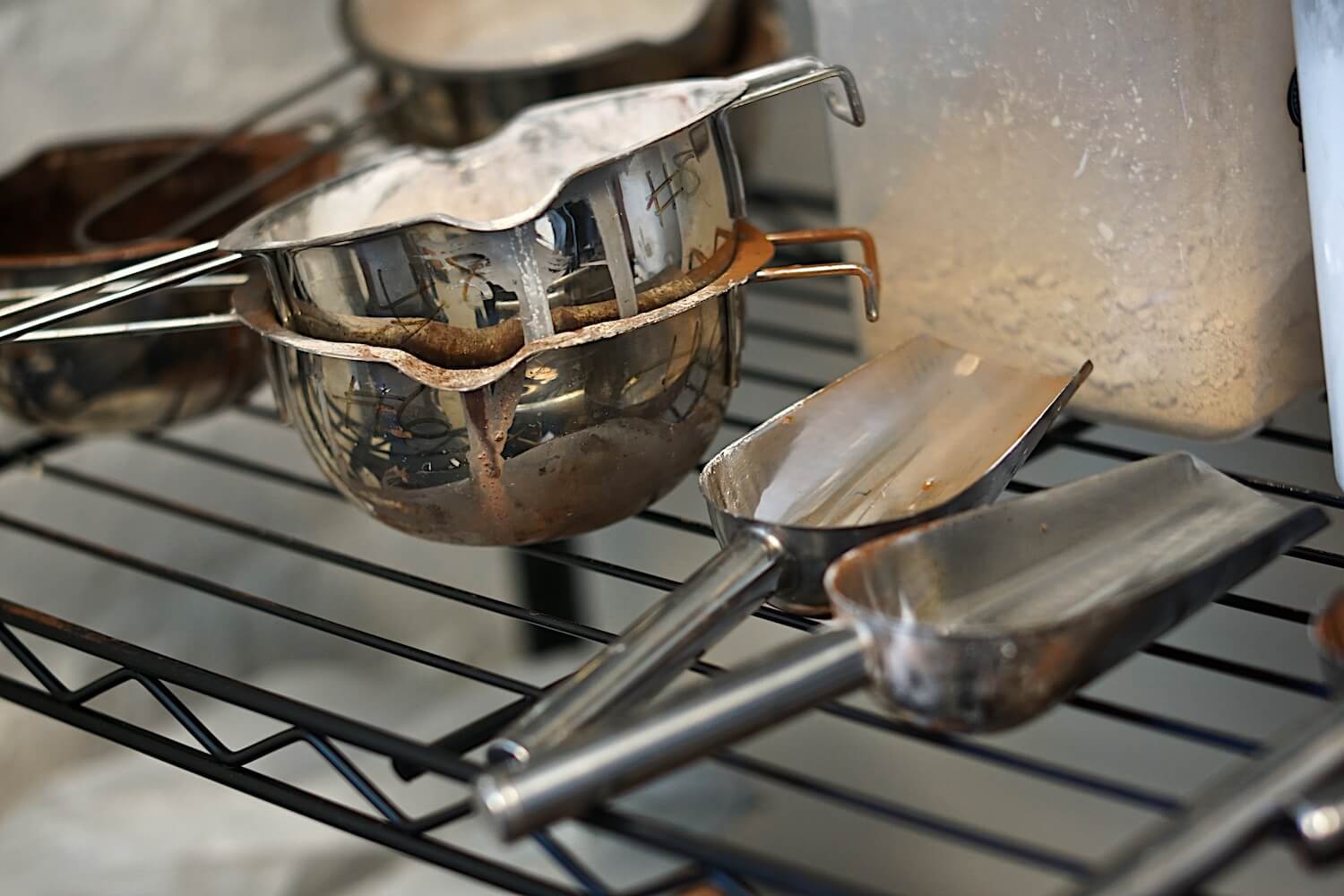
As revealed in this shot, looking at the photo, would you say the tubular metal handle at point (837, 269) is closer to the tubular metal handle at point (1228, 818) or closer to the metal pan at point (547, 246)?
the metal pan at point (547, 246)

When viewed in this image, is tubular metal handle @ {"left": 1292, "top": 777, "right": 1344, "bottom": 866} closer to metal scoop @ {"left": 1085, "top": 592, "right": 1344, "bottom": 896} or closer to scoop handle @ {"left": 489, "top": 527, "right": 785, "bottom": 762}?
metal scoop @ {"left": 1085, "top": 592, "right": 1344, "bottom": 896}

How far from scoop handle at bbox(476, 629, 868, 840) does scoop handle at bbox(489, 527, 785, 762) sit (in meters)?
0.01

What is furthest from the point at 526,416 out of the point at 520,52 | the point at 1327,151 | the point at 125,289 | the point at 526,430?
the point at 520,52

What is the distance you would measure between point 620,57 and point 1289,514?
0.37 meters

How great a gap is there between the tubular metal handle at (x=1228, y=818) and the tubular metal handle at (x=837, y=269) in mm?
188

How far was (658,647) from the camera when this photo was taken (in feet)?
1.12

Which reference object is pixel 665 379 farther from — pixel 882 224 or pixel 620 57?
pixel 620 57

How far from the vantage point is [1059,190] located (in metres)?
0.46

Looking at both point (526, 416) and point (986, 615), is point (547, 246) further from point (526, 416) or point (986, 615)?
point (986, 615)

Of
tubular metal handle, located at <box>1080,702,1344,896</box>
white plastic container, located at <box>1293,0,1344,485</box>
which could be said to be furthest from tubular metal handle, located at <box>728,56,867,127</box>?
tubular metal handle, located at <box>1080,702,1344,896</box>

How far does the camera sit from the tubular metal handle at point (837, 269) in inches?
16.7

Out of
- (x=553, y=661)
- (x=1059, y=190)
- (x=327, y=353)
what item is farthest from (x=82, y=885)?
(x=1059, y=190)

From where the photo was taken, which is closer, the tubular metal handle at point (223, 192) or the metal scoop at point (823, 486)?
the metal scoop at point (823, 486)

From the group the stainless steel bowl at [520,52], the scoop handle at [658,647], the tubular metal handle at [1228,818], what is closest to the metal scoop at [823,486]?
the scoop handle at [658,647]
